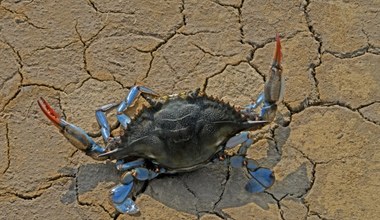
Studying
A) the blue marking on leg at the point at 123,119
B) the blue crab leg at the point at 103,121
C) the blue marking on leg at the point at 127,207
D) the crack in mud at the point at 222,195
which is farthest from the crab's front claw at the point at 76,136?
the crack in mud at the point at 222,195

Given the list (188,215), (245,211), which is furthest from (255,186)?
(188,215)

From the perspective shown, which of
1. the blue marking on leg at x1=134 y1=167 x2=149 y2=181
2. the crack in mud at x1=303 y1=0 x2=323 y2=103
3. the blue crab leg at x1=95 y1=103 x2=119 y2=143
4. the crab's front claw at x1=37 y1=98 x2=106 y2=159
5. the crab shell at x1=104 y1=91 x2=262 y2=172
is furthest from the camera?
the crack in mud at x1=303 y1=0 x2=323 y2=103

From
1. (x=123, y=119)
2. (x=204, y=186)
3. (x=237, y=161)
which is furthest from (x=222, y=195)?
(x=123, y=119)

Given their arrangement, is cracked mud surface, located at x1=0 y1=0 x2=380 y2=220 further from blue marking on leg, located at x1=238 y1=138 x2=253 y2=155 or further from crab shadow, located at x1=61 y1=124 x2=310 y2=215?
blue marking on leg, located at x1=238 y1=138 x2=253 y2=155

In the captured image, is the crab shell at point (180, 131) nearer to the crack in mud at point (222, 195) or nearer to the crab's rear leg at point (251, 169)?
the crab's rear leg at point (251, 169)

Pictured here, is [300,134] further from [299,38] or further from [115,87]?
[115,87]

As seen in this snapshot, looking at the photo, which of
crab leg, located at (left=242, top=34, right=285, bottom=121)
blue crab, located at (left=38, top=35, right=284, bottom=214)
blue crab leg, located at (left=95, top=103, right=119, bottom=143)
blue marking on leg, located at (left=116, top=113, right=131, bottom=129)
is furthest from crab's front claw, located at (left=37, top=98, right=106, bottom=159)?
crab leg, located at (left=242, top=34, right=285, bottom=121)
